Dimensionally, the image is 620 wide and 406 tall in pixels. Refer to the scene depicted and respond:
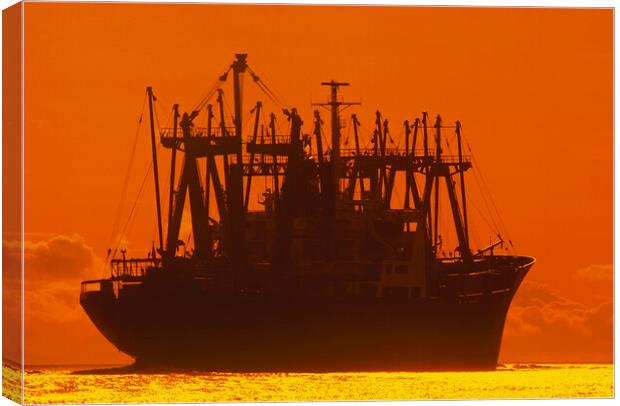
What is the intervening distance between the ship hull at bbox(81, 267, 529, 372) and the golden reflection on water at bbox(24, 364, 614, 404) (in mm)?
987

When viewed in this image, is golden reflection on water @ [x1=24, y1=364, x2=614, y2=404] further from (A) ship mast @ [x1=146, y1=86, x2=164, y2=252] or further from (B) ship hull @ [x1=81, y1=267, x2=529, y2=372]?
(A) ship mast @ [x1=146, y1=86, x2=164, y2=252]

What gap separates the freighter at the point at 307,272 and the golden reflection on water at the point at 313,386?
170 cm

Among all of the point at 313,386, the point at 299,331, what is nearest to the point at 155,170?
the point at 313,386

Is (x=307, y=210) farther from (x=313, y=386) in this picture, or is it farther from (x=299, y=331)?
(x=313, y=386)

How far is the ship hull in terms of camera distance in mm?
36719

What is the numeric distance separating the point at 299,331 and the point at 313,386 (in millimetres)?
7047

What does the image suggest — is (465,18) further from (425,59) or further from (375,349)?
(375,349)

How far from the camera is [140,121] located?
3092cm

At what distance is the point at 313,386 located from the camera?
3141 cm

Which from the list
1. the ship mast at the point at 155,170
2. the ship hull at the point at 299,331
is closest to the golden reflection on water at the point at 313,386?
the ship hull at the point at 299,331

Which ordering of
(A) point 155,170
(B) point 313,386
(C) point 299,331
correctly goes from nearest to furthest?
(B) point 313,386 → (A) point 155,170 → (C) point 299,331

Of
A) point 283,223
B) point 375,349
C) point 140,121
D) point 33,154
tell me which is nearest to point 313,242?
point 283,223

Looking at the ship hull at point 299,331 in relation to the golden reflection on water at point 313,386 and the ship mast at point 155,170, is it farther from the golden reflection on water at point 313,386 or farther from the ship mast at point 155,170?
the ship mast at point 155,170

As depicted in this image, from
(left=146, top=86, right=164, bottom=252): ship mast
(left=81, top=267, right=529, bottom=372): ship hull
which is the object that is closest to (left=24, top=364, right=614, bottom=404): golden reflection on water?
(left=81, top=267, right=529, bottom=372): ship hull
